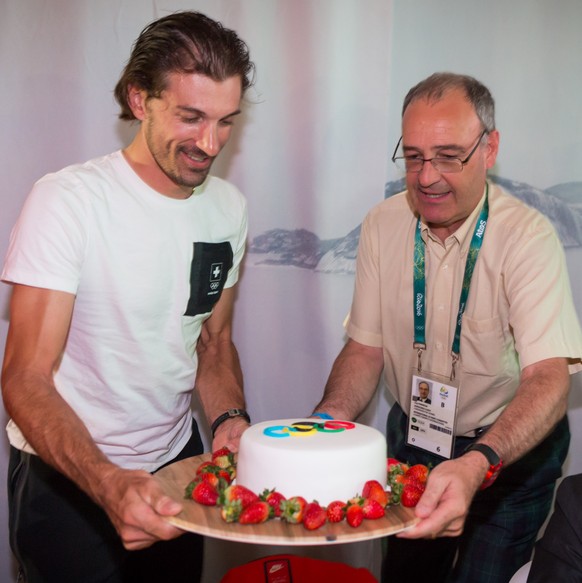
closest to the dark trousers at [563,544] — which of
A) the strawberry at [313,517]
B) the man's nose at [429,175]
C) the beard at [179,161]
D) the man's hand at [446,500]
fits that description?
the man's hand at [446,500]

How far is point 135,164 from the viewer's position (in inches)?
87.7

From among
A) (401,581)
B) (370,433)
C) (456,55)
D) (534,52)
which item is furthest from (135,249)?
(534,52)

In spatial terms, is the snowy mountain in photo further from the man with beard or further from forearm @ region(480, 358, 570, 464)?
forearm @ region(480, 358, 570, 464)

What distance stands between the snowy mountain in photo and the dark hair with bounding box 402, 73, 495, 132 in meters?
0.73

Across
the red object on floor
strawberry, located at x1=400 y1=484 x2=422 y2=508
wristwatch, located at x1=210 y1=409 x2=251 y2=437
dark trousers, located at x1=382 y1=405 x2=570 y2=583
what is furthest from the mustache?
the red object on floor

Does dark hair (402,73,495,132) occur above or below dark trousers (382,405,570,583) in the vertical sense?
above

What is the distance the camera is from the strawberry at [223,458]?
6.60 ft

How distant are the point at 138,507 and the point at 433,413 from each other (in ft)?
3.74

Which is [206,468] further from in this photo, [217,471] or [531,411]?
[531,411]

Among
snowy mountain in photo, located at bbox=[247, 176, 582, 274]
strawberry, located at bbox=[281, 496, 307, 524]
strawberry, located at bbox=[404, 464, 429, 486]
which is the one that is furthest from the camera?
snowy mountain in photo, located at bbox=[247, 176, 582, 274]

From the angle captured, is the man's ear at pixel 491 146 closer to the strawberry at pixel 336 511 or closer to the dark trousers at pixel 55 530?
the strawberry at pixel 336 511

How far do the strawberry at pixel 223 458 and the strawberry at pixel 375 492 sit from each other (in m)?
0.37

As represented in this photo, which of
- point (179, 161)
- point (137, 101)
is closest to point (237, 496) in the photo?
point (179, 161)

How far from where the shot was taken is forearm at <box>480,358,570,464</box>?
6.85ft
